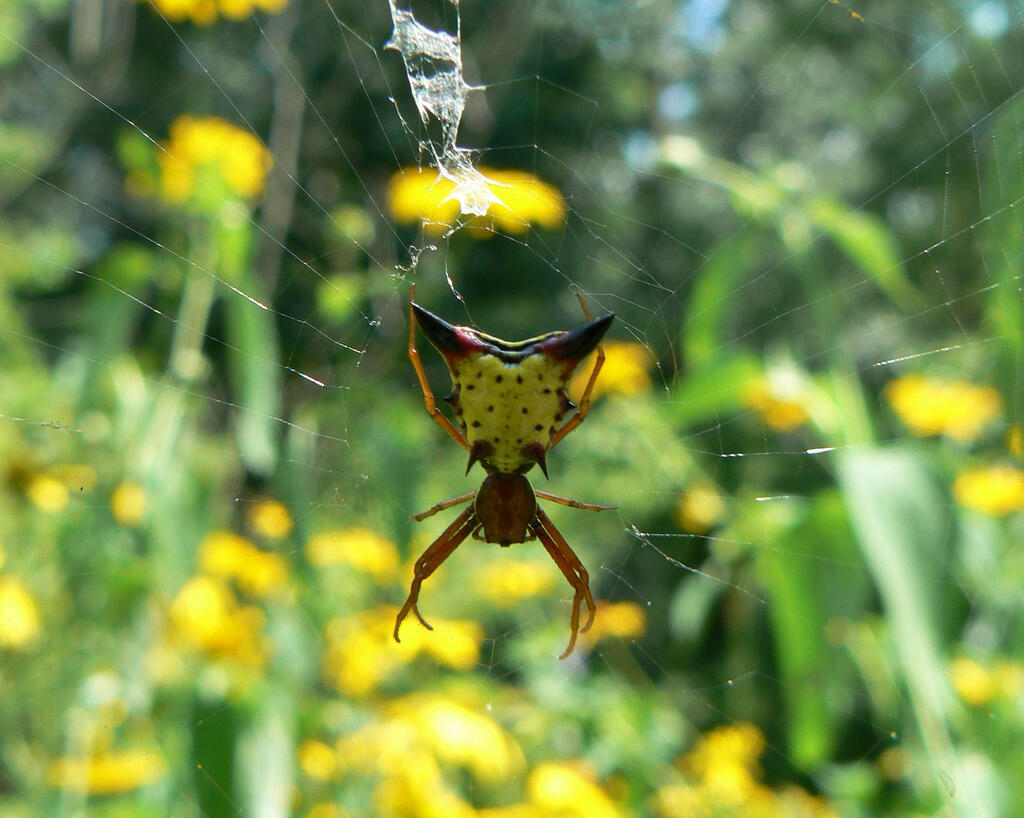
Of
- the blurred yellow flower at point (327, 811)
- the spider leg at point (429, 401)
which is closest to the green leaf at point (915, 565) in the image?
the spider leg at point (429, 401)

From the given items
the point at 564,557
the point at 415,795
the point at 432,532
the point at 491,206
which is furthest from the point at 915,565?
the point at 432,532

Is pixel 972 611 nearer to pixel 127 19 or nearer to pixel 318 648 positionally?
pixel 318 648

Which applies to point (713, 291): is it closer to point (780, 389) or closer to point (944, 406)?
point (780, 389)

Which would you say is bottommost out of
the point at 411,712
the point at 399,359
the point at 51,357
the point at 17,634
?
the point at 51,357

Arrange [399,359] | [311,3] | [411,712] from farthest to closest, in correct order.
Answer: [311,3] → [399,359] → [411,712]

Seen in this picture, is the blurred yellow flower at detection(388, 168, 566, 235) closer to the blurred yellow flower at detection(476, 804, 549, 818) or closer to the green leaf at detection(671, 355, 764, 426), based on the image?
the green leaf at detection(671, 355, 764, 426)

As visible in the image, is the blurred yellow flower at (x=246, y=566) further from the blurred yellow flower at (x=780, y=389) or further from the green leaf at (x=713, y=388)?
the blurred yellow flower at (x=780, y=389)

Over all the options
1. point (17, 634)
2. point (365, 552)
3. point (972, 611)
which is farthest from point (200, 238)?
point (972, 611)
